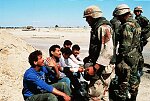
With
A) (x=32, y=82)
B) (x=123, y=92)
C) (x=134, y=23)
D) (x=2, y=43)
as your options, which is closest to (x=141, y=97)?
(x=123, y=92)

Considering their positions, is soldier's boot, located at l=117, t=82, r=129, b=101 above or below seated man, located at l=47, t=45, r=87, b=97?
below

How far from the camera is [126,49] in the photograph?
5.07 m

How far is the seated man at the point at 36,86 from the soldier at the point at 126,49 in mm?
1277

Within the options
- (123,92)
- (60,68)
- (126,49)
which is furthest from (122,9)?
(60,68)

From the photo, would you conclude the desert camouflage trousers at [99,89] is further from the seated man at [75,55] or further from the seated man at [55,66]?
the seated man at [75,55]

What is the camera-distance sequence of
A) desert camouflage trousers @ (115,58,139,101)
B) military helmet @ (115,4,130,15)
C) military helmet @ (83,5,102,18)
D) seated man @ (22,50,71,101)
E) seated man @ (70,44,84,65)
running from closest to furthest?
military helmet @ (83,5,102,18) < seated man @ (22,50,71,101) < military helmet @ (115,4,130,15) < desert camouflage trousers @ (115,58,139,101) < seated man @ (70,44,84,65)

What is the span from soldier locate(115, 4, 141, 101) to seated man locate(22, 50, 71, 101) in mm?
1277

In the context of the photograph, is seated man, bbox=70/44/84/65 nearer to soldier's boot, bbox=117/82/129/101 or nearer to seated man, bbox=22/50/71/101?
soldier's boot, bbox=117/82/129/101

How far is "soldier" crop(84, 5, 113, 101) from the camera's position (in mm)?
3707

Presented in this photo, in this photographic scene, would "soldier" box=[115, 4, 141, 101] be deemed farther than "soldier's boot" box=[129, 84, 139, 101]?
No

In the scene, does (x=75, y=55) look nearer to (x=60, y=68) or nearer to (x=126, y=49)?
(x=60, y=68)

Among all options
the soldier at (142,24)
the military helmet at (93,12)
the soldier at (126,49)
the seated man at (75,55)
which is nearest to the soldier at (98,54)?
the military helmet at (93,12)

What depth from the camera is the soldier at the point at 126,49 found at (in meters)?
5.00

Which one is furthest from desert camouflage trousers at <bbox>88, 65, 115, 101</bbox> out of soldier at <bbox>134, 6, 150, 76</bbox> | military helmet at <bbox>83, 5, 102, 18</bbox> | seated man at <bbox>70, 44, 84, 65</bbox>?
soldier at <bbox>134, 6, 150, 76</bbox>
